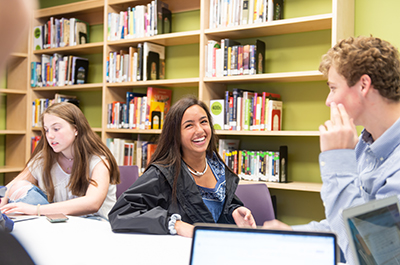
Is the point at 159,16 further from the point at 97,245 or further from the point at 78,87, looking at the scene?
the point at 97,245

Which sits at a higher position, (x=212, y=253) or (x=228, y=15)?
(x=228, y=15)

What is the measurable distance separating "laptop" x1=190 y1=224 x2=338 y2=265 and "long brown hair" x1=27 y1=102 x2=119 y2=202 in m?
1.50

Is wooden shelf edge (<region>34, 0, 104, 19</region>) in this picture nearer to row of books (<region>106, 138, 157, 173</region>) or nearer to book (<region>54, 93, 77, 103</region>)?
book (<region>54, 93, 77, 103</region>)

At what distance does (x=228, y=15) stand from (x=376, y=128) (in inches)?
82.9

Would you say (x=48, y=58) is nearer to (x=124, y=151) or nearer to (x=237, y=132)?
(x=124, y=151)

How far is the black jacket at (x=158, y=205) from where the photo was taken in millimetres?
1488

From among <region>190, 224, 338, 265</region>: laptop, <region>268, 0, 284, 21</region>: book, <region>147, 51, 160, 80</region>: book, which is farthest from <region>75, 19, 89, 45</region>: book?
<region>190, 224, 338, 265</region>: laptop

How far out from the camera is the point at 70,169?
2.24 m

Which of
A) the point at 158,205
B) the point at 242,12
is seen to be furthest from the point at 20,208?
the point at 242,12

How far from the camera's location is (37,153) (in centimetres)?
230

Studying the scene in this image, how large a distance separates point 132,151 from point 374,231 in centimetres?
309

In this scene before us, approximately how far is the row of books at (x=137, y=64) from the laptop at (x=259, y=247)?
9.62 feet

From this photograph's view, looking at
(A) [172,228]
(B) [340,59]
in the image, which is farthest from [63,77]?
(B) [340,59]

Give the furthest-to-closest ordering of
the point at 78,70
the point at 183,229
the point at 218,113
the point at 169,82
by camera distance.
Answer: the point at 78,70, the point at 169,82, the point at 218,113, the point at 183,229
